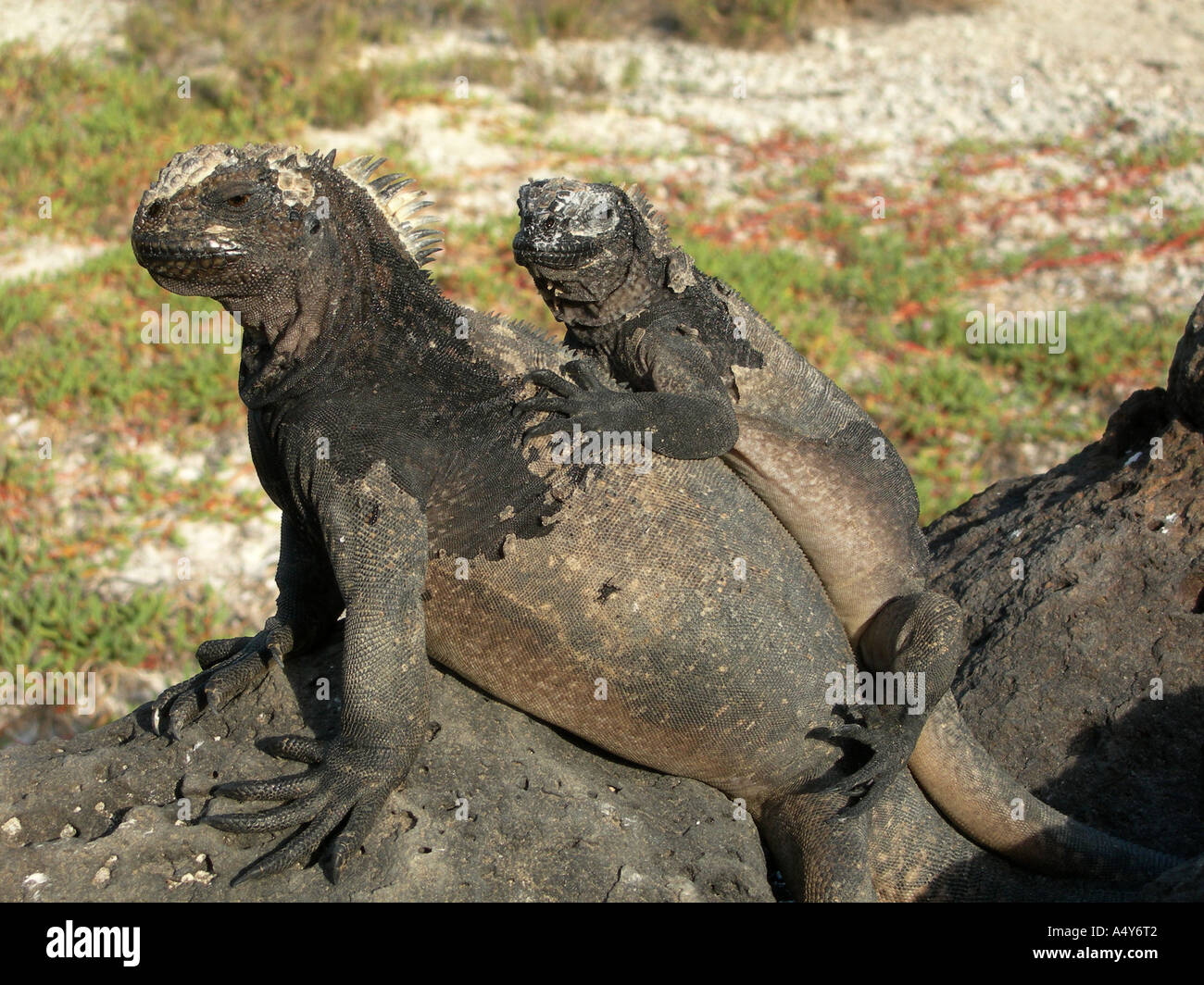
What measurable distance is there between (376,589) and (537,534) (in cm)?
41

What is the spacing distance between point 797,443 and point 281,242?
1.45 metres

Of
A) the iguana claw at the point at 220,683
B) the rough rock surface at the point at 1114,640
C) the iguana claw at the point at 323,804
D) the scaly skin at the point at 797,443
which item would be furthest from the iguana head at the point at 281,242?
the rough rock surface at the point at 1114,640

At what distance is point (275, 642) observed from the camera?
3.32 metres

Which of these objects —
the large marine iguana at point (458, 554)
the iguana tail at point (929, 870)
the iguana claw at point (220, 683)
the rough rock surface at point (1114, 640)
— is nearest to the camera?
the large marine iguana at point (458, 554)

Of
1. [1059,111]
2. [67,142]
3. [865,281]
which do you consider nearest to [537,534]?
[865,281]

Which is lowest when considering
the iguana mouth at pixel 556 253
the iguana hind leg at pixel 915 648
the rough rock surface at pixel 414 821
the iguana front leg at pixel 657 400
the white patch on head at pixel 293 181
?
the rough rock surface at pixel 414 821

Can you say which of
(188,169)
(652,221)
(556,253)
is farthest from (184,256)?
(652,221)

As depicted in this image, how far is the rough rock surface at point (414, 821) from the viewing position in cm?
266

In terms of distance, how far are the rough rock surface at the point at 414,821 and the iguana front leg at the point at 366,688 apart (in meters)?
0.09

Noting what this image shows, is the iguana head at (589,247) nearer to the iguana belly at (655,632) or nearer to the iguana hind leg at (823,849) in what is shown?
the iguana belly at (655,632)

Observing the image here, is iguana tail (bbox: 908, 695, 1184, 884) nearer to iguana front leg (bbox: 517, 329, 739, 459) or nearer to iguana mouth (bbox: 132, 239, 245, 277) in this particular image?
iguana front leg (bbox: 517, 329, 739, 459)

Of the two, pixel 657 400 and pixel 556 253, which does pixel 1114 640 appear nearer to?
pixel 657 400

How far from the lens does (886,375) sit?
834 cm
